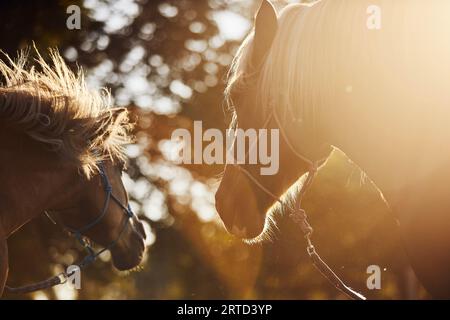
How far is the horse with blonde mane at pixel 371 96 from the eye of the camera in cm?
338

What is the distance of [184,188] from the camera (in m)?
18.5

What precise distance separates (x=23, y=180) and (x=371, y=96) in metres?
2.38

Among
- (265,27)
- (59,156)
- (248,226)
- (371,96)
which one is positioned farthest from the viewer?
(59,156)

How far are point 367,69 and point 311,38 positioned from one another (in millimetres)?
397

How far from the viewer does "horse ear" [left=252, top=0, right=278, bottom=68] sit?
12.7 feet

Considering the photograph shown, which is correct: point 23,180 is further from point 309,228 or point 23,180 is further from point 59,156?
point 309,228

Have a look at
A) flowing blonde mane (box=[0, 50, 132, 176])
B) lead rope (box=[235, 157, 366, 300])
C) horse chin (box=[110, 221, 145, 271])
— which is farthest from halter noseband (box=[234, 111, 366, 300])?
horse chin (box=[110, 221, 145, 271])

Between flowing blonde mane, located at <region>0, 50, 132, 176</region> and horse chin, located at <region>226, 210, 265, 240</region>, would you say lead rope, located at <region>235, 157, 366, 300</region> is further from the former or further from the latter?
flowing blonde mane, located at <region>0, 50, 132, 176</region>

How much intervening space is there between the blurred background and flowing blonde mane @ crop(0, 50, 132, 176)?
551cm

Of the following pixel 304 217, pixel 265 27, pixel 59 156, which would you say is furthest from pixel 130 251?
pixel 265 27

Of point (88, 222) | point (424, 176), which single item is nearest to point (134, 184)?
point (88, 222)

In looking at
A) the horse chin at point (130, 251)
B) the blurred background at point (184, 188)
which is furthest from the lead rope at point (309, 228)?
the blurred background at point (184, 188)

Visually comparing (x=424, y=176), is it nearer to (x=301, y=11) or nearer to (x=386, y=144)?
(x=386, y=144)

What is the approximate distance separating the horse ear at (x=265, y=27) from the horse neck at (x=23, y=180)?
175 cm
